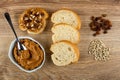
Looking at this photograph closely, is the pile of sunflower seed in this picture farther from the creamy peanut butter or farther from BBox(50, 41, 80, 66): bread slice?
the creamy peanut butter

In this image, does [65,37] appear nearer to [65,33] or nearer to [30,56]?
[65,33]

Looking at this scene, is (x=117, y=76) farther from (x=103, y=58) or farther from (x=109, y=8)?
(x=109, y=8)

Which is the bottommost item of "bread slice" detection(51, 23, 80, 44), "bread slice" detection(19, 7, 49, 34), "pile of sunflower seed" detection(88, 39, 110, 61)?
"pile of sunflower seed" detection(88, 39, 110, 61)

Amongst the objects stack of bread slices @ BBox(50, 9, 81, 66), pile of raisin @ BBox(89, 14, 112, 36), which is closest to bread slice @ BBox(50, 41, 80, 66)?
stack of bread slices @ BBox(50, 9, 81, 66)

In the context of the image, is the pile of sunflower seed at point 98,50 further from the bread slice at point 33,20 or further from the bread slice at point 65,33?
the bread slice at point 33,20

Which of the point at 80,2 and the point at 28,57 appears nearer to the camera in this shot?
the point at 28,57

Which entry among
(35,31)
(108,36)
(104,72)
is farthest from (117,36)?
(35,31)

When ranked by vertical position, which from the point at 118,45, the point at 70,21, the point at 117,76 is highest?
the point at 70,21
